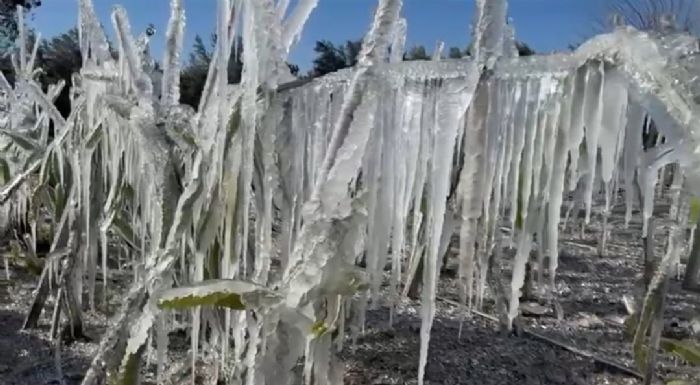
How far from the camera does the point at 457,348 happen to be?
1724 mm

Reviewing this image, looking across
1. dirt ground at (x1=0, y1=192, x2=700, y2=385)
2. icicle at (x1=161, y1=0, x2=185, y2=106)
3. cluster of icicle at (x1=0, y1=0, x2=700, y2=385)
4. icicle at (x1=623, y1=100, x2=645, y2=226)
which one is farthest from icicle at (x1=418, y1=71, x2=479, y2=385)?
dirt ground at (x1=0, y1=192, x2=700, y2=385)

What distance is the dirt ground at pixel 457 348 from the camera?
5.17 ft

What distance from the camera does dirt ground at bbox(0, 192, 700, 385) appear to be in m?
1.58

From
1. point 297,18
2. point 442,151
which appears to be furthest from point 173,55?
point 442,151

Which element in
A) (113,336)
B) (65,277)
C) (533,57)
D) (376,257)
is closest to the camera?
(533,57)

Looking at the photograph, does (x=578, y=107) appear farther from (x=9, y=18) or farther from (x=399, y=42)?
(x=9, y=18)

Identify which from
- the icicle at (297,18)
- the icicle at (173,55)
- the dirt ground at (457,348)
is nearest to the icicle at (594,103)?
the icicle at (297,18)

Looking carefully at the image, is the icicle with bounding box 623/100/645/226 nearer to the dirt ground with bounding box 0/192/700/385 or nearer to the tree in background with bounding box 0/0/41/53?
the dirt ground with bounding box 0/192/700/385

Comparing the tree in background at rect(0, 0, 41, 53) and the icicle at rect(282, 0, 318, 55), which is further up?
the tree in background at rect(0, 0, 41, 53)

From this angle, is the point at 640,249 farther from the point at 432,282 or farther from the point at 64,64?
the point at 64,64

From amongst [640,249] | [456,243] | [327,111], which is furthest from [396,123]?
[640,249]

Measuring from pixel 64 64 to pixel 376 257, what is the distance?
8517 millimetres

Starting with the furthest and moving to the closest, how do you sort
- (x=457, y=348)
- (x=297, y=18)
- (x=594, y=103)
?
(x=457, y=348)
(x=297, y=18)
(x=594, y=103)

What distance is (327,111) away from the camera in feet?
2.64
